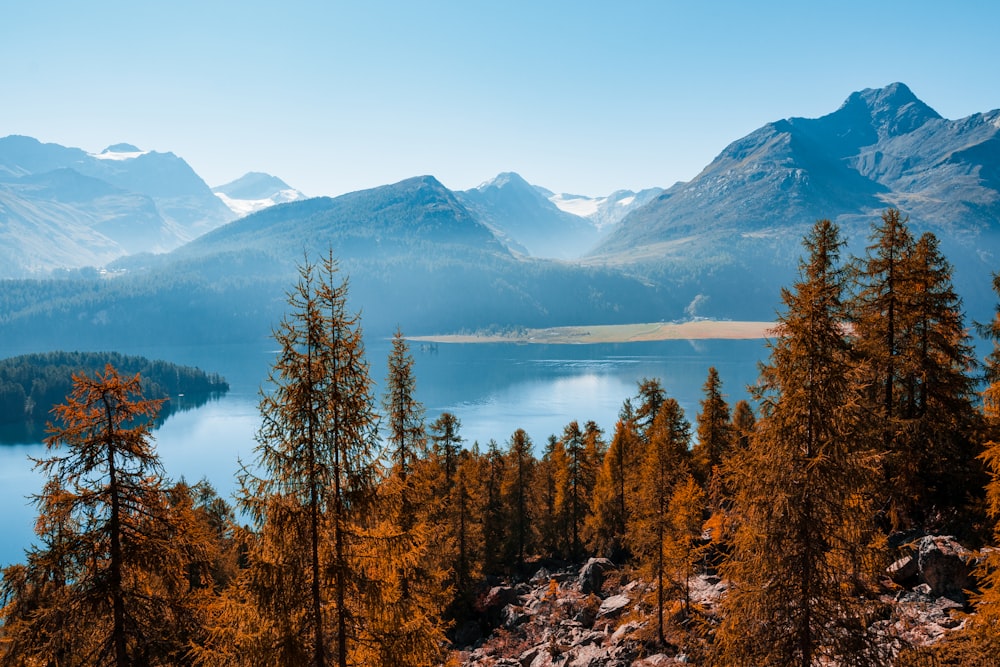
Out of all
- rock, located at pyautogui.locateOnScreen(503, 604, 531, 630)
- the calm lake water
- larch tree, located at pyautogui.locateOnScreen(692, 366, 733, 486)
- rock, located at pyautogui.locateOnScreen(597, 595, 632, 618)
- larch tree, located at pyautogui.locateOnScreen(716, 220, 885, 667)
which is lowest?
the calm lake water

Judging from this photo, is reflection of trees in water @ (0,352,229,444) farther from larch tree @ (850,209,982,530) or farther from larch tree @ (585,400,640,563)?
larch tree @ (850,209,982,530)

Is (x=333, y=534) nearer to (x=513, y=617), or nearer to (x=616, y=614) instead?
(x=616, y=614)

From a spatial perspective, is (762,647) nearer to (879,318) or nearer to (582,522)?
(879,318)

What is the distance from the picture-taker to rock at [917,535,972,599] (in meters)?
16.5

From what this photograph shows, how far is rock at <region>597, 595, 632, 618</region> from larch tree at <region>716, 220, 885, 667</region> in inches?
680

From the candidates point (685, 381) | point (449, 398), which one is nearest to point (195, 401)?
point (449, 398)

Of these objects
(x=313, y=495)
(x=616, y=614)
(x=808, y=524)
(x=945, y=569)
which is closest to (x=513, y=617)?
(x=616, y=614)

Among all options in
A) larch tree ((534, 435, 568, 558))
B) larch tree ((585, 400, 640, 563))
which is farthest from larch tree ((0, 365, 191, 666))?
larch tree ((534, 435, 568, 558))

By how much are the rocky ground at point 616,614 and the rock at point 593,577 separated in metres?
0.05

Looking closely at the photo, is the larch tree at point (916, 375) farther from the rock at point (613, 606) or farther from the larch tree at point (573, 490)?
the larch tree at point (573, 490)

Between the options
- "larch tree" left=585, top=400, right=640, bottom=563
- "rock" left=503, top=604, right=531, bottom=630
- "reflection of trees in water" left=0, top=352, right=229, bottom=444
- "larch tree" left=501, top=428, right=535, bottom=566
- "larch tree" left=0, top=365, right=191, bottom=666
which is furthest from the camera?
"reflection of trees in water" left=0, top=352, right=229, bottom=444

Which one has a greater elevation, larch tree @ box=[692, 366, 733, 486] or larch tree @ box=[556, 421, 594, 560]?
larch tree @ box=[692, 366, 733, 486]

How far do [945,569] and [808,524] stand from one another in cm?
945

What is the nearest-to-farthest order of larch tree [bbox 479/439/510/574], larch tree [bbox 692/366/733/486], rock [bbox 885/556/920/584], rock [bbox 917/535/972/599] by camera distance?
rock [bbox 917/535/972/599], rock [bbox 885/556/920/584], larch tree [bbox 692/366/733/486], larch tree [bbox 479/439/510/574]
